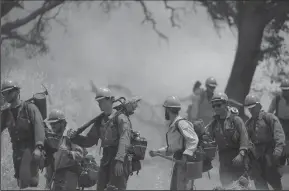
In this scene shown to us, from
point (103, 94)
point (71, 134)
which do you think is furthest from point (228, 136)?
point (71, 134)

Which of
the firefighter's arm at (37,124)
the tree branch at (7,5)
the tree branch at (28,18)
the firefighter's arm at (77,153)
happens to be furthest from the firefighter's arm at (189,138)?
the tree branch at (28,18)

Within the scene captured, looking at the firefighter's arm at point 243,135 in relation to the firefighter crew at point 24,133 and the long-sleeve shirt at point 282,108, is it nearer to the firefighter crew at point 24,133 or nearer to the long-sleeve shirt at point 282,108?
the long-sleeve shirt at point 282,108

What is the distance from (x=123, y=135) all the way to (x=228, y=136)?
1397 mm

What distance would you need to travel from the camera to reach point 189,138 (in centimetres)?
696

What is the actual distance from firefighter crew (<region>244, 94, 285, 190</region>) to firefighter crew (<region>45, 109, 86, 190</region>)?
2284mm

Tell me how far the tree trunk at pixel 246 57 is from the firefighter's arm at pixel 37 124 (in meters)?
10.3

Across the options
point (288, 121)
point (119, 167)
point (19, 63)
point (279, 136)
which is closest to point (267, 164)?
point (279, 136)

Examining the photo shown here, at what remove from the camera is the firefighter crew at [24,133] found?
6.33m

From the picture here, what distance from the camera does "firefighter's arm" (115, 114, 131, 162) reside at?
6867mm

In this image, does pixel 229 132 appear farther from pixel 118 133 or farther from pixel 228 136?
pixel 118 133

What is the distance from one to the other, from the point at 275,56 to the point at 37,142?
11467 millimetres

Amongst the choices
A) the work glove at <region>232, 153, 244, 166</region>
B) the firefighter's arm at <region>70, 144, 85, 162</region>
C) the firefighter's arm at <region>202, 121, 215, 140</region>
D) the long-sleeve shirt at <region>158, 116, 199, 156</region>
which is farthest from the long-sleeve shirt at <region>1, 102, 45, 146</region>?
the work glove at <region>232, 153, 244, 166</region>

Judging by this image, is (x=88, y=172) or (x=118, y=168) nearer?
(x=118, y=168)

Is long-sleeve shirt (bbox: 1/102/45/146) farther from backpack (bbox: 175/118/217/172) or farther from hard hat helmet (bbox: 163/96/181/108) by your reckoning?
backpack (bbox: 175/118/217/172)
